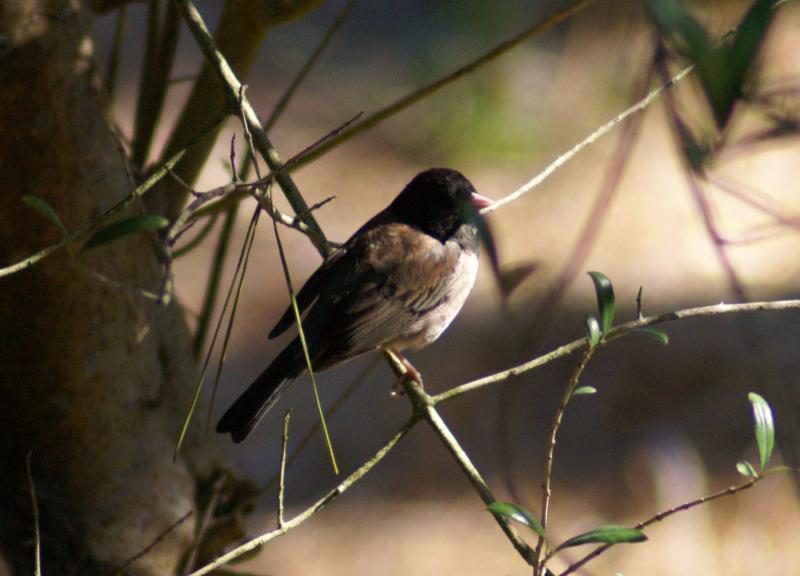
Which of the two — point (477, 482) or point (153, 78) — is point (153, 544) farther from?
point (153, 78)

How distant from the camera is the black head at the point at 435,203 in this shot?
3109 mm

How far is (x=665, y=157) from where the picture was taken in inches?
304

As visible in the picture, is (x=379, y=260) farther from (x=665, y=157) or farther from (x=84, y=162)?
(x=665, y=157)

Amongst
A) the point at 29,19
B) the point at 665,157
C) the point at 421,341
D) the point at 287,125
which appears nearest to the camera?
the point at 29,19

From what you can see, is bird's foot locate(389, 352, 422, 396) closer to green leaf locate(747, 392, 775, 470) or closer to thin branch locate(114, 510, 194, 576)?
thin branch locate(114, 510, 194, 576)

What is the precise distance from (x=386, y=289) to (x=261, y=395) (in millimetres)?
545

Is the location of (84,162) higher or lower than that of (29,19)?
lower

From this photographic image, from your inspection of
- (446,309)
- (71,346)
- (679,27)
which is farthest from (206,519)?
(679,27)

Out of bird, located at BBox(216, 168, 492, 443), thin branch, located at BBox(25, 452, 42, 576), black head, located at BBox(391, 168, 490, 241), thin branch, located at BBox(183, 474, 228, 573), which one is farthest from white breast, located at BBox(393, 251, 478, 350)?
thin branch, located at BBox(25, 452, 42, 576)

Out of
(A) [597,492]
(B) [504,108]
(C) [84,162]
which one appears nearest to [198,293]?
(B) [504,108]

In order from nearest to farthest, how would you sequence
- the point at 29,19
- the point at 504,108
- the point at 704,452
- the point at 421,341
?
the point at 29,19 < the point at 421,341 < the point at 704,452 < the point at 504,108

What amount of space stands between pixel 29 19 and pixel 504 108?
14.4 feet

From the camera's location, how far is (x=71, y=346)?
7.21 ft

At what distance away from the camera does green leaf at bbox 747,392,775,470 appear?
1.63 m
